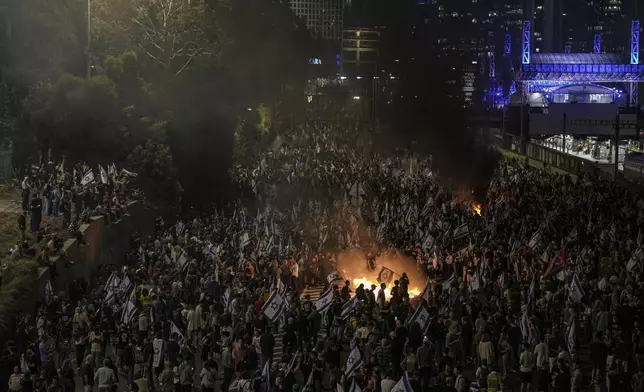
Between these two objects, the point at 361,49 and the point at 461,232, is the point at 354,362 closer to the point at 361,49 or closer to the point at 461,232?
the point at 461,232

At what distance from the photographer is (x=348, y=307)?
18516mm

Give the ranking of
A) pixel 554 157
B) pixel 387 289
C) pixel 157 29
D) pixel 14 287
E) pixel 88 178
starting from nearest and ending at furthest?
pixel 14 287 < pixel 387 289 < pixel 88 178 < pixel 157 29 < pixel 554 157

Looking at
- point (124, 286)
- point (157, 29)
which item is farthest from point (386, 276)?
point (157, 29)

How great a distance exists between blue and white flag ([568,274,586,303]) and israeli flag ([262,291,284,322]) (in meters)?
A: 5.14

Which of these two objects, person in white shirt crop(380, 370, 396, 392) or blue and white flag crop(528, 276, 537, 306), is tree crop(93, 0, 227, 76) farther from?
person in white shirt crop(380, 370, 396, 392)

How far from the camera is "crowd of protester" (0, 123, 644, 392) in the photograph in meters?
15.2

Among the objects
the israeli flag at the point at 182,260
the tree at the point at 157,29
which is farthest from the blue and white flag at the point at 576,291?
the tree at the point at 157,29

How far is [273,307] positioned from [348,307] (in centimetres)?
140

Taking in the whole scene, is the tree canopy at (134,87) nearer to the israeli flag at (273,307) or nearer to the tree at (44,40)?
the tree at (44,40)

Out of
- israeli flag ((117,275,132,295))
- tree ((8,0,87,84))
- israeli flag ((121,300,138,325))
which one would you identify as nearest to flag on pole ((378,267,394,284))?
israeli flag ((117,275,132,295))

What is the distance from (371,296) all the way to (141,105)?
77.7ft

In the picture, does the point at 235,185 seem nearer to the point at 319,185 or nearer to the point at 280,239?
the point at 319,185

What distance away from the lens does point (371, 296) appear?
62.0 feet

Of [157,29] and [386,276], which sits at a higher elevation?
[157,29]
